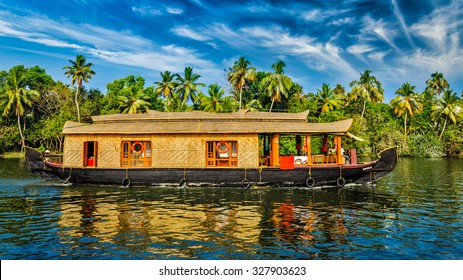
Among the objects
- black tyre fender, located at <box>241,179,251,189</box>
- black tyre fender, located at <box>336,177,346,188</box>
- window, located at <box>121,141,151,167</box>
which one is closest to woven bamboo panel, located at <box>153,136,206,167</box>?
window, located at <box>121,141,151,167</box>

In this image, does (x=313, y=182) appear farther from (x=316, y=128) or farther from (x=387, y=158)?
(x=387, y=158)

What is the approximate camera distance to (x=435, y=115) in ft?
173

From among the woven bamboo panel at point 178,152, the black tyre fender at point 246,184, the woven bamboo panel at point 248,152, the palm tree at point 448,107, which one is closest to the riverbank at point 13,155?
the woven bamboo panel at point 178,152

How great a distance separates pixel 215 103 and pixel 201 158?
81.6ft

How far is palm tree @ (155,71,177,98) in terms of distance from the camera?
152 ft

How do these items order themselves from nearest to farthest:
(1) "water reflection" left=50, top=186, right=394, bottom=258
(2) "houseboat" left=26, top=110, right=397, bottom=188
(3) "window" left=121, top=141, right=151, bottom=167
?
(1) "water reflection" left=50, top=186, right=394, bottom=258 → (2) "houseboat" left=26, top=110, right=397, bottom=188 → (3) "window" left=121, top=141, right=151, bottom=167

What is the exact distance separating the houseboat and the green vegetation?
21.7 m

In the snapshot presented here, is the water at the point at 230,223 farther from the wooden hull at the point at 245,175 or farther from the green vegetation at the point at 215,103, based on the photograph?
the green vegetation at the point at 215,103

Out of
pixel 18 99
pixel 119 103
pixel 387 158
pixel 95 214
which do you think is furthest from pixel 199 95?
pixel 95 214

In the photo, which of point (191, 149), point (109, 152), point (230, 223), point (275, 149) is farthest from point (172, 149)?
point (230, 223)

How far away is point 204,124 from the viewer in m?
19.4

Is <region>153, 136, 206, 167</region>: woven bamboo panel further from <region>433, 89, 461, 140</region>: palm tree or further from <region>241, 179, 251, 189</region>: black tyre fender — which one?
<region>433, 89, 461, 140</region>: palm tree

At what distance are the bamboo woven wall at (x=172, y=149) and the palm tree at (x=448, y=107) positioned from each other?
45.1m

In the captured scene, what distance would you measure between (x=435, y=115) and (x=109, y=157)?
168 ft
